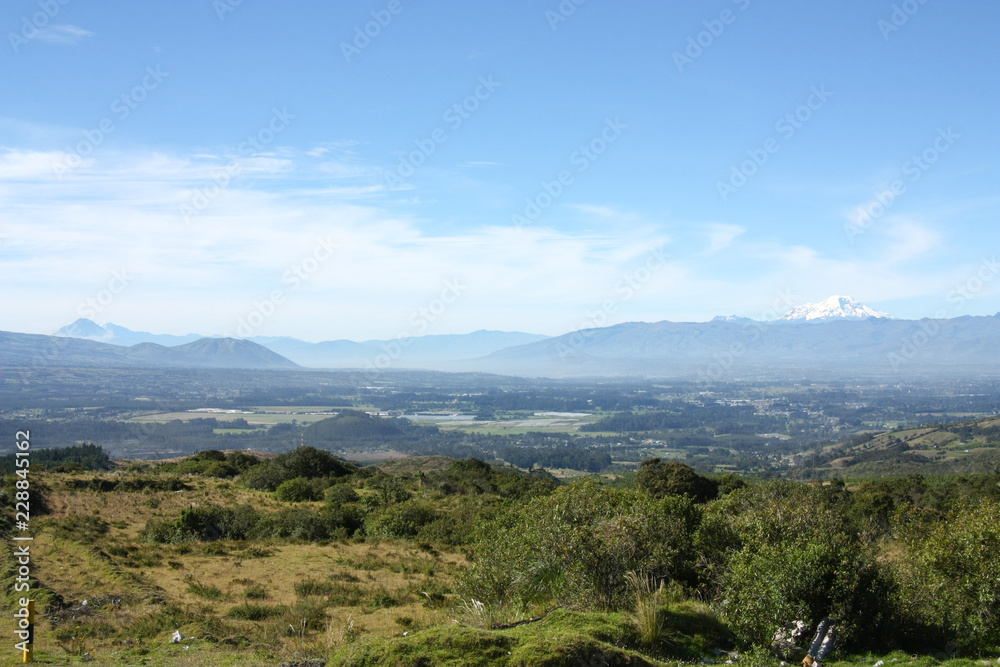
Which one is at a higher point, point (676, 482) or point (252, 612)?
point (252, 612)

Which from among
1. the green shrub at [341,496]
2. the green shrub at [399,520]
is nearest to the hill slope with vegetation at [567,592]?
the green shrub at [399,520]

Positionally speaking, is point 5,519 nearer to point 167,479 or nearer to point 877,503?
point 167,479

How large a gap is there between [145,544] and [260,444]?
3182 inches

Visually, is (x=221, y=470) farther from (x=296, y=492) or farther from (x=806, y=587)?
(x=806, y=587)

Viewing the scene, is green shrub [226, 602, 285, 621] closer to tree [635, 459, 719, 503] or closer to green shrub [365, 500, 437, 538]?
green shrub [365, 500, 437, 538]

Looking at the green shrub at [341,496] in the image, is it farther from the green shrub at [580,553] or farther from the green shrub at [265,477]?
the green shrub at [580,553]

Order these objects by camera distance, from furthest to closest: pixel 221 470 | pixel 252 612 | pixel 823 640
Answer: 1. pixel 221 470
2. pixel 252 612
3. pixel 823 640

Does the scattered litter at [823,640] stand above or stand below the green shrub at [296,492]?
above

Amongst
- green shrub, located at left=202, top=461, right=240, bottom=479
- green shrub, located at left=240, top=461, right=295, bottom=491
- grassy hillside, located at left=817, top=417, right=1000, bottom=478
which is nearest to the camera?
green shrub, located at left=240, top=461, right=295, bottom=491

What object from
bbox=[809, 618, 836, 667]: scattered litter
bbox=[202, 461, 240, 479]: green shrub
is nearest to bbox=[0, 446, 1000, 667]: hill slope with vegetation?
bbox=[809, 618, 836, 667]: scattered litter

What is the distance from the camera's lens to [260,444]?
97.3 m

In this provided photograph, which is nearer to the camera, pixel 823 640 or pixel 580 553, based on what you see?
pixel 823 640

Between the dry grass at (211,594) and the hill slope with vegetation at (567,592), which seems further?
the dry grass at (211,594)

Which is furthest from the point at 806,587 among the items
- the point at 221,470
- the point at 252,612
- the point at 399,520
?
the point at 221,470
